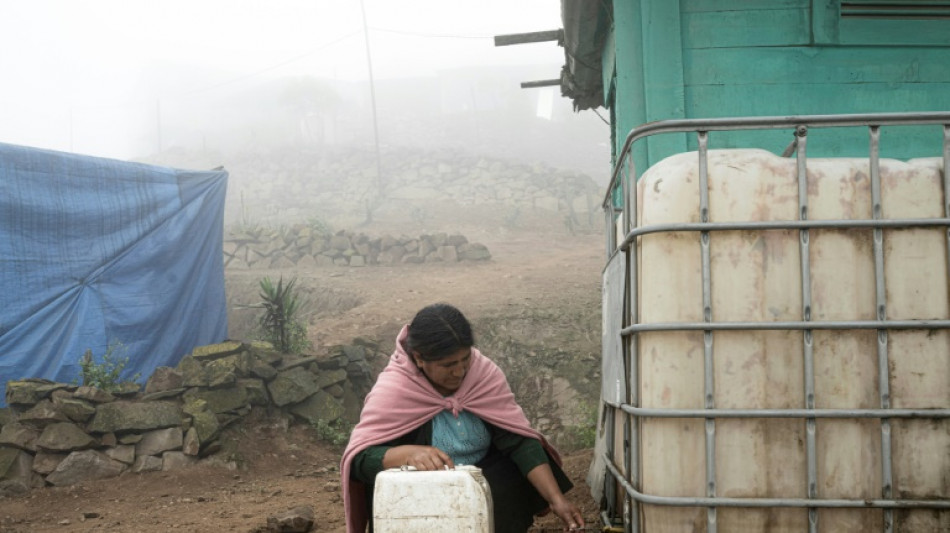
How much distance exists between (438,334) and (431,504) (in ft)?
2.20

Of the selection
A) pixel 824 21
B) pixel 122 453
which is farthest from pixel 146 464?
pixel 824 21

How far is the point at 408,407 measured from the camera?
2887 mm

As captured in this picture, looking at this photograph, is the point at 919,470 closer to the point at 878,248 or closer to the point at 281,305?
the point at 878,248

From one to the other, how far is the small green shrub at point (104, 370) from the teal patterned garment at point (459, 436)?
484 cm

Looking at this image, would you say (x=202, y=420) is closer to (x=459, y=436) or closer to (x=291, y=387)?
(x=291, y=387)

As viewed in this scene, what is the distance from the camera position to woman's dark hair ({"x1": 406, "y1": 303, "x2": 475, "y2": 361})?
8.95ft

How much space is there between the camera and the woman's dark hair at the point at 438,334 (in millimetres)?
2727

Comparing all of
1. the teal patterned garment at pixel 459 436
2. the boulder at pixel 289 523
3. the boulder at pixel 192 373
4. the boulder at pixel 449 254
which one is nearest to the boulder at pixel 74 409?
the boulder at pixel 192 373

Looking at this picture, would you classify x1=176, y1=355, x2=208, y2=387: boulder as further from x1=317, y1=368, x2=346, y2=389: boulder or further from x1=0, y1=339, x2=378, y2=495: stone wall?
x1=317, y1=368, x2=346, y2=389: boulder

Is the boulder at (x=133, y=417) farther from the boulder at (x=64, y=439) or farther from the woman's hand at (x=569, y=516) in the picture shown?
the woman's hand at (x=569, y=516)

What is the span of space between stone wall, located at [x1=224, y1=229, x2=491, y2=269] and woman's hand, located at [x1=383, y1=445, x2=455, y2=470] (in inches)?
506

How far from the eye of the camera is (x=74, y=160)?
7188 millimetres

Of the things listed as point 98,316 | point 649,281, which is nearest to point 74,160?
point 98,316

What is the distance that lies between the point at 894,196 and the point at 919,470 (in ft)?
2.40
